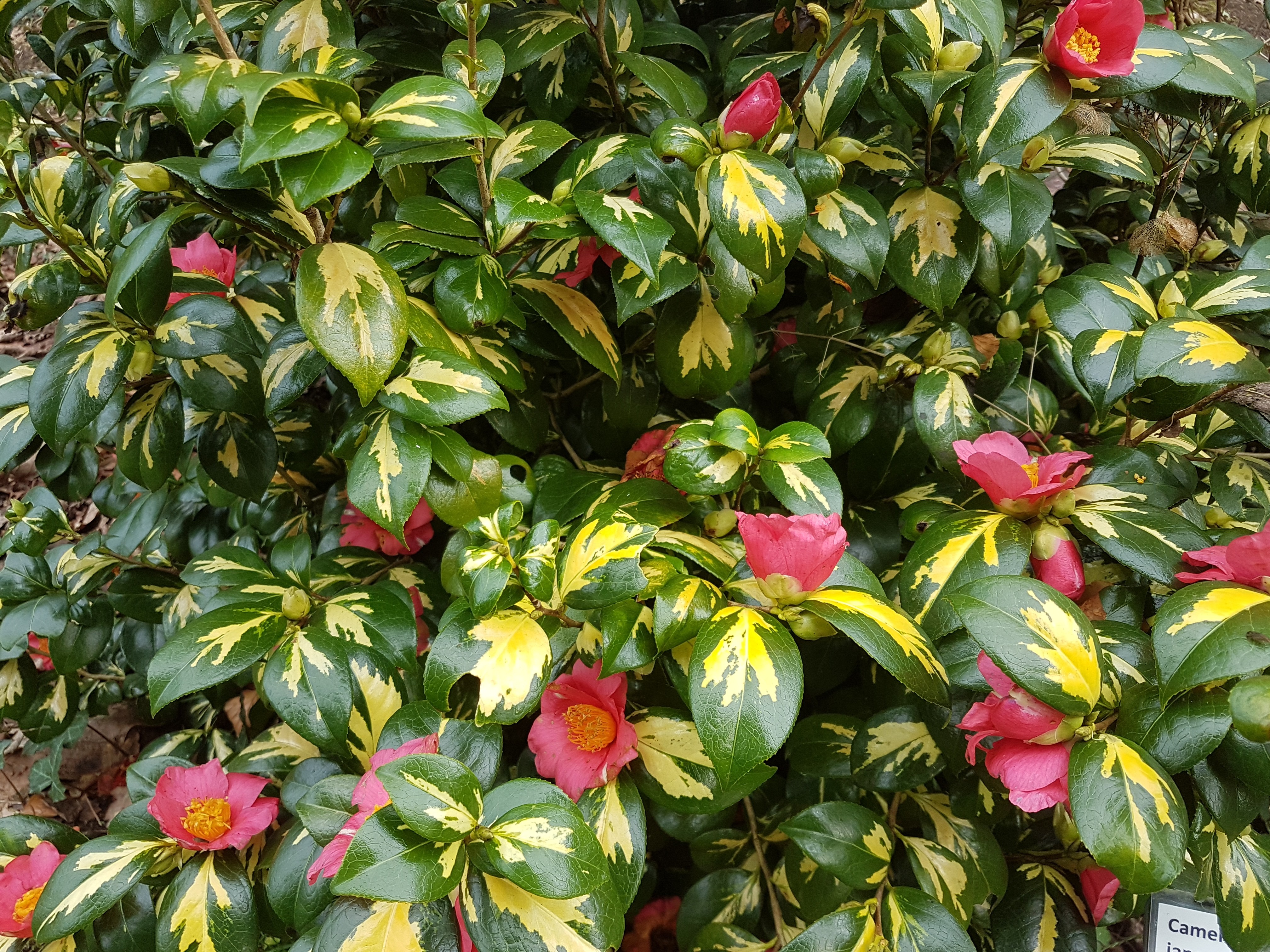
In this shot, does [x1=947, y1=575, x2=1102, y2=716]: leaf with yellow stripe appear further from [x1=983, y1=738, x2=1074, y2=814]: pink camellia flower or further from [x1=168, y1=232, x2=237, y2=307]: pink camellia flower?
[x1=168, y1=232, x2=237, y2=307]: pink camellia flower

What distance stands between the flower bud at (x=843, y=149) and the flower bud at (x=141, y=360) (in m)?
0.76

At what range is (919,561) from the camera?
70 centimetres

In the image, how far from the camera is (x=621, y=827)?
0.71 meters

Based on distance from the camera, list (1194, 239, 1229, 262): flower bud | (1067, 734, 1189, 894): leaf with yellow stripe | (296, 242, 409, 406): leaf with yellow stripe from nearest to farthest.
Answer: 1. (1067, 734, 1189, 894): leaf with yellow stripe
2. (296, 242, 409, 406): leaf with yellow stripe
3. (1194, 239, 1229, 262): flower bud

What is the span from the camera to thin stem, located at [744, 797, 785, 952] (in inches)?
34.2

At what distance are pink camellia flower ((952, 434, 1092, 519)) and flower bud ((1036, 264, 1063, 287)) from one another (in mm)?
447

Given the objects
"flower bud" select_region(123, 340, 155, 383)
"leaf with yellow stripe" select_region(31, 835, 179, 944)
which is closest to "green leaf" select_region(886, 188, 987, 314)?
"flower bud" select_region(123, 340, 155, 383)

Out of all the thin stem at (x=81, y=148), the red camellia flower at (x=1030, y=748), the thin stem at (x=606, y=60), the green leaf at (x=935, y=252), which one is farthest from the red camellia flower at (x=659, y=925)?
the thin stem at (x=81, y=148)

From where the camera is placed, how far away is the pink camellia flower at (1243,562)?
→ 22.9 inches

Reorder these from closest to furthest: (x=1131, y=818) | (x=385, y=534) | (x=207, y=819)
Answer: (x=1131, y=818), (x=207, y=819), (x=385, y=534)

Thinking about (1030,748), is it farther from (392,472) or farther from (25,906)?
(25,906)

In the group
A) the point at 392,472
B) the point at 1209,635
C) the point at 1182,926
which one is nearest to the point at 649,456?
the point at 392,472

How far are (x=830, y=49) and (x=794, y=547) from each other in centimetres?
51

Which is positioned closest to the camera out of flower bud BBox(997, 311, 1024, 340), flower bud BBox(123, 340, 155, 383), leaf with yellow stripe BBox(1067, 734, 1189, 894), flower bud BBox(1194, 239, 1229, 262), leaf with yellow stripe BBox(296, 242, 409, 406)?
leaf with yellow stripe BBox(1067, 734, 1189, 894)
